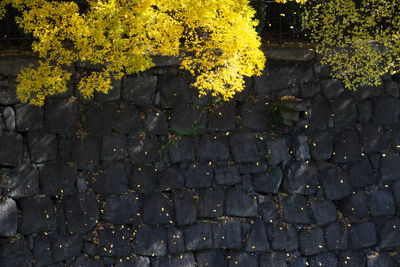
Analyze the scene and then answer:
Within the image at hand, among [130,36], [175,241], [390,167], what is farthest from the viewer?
[390,167]

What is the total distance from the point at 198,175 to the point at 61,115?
1.45 metres

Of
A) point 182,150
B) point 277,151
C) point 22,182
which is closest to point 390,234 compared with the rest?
point 277,151

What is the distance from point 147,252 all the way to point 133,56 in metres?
1.97

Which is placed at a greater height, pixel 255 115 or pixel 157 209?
pixel 255 115

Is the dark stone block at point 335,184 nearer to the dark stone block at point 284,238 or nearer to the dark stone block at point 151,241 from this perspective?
the dark stone block at point 284,238

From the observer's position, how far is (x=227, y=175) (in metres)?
6.98

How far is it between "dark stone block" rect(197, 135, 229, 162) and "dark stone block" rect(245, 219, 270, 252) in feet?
2.49

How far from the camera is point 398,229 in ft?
24.9

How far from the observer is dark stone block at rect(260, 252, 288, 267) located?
7.13m

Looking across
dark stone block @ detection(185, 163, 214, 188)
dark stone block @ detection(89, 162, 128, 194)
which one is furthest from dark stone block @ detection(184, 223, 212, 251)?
dark stone block @ detection(89, 162, 128, 194)

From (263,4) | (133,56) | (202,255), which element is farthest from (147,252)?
(263,4)

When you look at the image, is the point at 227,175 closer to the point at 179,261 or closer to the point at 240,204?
the point at 240,204

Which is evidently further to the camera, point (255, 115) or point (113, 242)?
point (255, 115)

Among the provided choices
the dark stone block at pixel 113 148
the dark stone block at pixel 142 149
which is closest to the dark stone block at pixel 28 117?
the dark stone block at pixel 113 148
